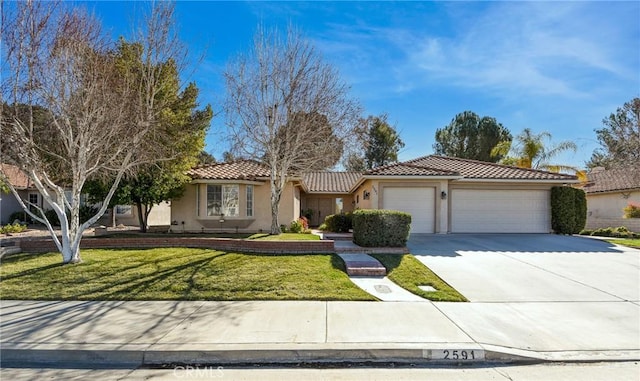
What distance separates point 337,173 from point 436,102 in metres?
14.8

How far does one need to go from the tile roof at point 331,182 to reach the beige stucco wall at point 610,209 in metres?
15.3

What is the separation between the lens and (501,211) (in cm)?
1597

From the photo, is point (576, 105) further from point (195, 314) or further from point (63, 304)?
point (63, 304)

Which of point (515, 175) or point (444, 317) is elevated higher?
point (515, 175)

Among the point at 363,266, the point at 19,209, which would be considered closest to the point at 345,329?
the point at 363,266

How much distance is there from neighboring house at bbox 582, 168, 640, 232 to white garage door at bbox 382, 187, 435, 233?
13044 mm

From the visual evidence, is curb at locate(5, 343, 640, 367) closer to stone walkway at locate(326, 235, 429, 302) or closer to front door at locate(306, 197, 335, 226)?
stone walkway at locate(326, 235, 429, 302)

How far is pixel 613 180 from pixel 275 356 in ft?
96.0

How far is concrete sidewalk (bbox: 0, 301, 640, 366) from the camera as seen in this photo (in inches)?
182

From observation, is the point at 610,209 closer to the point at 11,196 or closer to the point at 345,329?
the point at 345,329

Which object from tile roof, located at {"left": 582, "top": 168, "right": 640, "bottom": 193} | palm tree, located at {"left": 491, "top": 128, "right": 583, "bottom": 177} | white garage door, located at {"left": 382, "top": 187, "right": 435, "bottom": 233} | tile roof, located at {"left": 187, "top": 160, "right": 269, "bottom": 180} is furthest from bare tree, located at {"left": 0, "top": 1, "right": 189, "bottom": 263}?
→ tile roof, located at {"left": 582, "top": 168, "right": 640, "bottom": 193}

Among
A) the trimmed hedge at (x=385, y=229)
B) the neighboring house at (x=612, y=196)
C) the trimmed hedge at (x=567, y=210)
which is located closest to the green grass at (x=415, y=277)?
the trimmed hedge at (x=385, y=229)

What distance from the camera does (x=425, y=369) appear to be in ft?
14.4

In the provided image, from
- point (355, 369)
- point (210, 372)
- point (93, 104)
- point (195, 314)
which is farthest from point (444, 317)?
point (93, 104)
